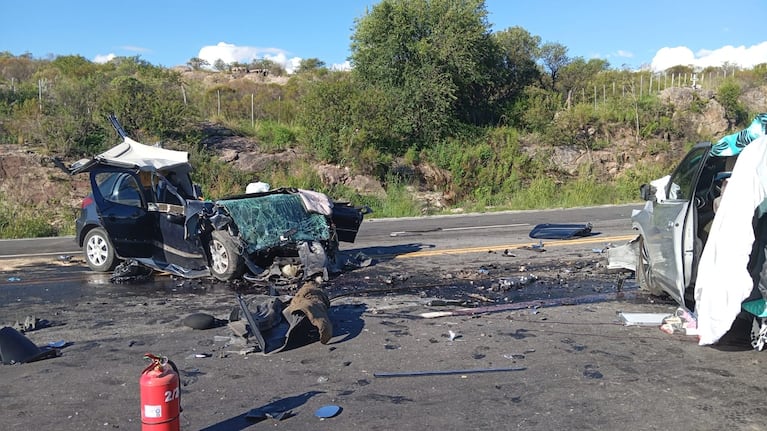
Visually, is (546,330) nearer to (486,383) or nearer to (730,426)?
(486,383)

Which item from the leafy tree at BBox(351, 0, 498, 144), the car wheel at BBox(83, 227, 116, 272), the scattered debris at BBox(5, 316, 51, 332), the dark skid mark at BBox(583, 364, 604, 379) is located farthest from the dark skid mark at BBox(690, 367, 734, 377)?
the leafy tree at BBox(351, 0, 498, 144)

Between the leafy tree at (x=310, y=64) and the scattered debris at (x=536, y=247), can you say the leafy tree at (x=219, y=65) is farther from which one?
the scattered debris at (x=536, y=247)

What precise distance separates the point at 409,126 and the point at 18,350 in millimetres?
22190

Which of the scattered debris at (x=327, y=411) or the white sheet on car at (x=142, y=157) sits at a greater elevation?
the white sheet on car at (x=142, y=157)

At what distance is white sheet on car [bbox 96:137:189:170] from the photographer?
9.45m

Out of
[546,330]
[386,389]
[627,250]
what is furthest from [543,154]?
[386,389]

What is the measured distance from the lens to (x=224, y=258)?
29.6ft

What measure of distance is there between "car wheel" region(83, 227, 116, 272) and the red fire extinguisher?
22.1 feet

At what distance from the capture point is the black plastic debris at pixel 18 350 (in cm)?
564

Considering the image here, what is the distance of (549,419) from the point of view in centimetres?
434

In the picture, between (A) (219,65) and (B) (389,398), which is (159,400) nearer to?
(B) (389,398)

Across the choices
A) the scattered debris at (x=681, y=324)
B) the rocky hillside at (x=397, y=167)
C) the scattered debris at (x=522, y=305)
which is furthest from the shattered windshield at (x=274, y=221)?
the rocky hillside at (x=397, y=167)

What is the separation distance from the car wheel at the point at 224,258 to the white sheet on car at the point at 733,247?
5.88 m

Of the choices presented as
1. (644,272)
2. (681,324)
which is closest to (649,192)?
(644,272)
